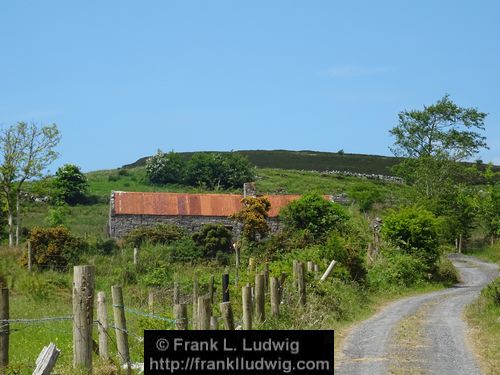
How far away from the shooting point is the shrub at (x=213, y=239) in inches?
1761

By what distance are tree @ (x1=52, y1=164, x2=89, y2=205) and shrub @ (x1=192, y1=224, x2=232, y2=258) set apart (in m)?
21.4

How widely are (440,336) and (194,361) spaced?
961cm

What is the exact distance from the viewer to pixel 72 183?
64.6 meters

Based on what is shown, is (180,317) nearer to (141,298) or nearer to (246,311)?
(246,311)

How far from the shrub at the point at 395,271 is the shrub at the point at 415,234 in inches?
40.5

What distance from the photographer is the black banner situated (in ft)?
31.9

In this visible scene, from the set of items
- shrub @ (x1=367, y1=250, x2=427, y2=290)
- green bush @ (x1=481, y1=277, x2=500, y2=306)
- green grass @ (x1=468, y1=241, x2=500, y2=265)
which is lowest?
green grass @ (x1=468, y1=241, x2=500, y2=265)

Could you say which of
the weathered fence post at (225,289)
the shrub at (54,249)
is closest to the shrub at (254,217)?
the shrub at (54,249)

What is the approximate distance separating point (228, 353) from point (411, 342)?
7884 millimetres

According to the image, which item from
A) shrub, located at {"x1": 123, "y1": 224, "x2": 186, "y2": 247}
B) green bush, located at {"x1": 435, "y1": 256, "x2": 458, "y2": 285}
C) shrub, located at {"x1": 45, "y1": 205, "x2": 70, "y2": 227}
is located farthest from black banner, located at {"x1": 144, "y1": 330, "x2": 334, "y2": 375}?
shrub, located at {"x1": 45, "y1": 205, "x2": 70, "y2": 227}

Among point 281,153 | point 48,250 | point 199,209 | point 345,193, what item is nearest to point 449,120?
point 345,193

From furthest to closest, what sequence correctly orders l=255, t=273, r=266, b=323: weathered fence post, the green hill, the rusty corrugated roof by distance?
the green hill, the rusty corrugated roof, l=255, t=273, r=266, b=323: weathered fence post

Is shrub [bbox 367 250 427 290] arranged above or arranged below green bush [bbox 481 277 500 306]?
below

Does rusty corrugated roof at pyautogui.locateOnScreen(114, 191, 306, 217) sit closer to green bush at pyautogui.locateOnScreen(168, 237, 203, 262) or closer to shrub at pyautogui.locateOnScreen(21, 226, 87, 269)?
green bush at pyautogui.locateOnScreen(168, 237, 203, 262)
